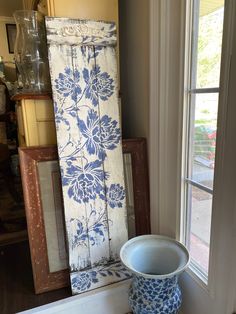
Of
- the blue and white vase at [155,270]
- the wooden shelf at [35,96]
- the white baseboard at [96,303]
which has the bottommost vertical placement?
the white baseboard at [96,303]

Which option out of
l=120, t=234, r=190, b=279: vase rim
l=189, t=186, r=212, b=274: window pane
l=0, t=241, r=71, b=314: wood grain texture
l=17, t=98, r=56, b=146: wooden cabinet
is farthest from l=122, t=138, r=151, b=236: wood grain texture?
l=0, t=241, r=71, b=314: wood grain texture

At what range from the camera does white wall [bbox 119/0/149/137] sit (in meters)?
1.20

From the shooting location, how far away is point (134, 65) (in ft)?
4.38

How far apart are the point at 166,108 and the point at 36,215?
30.6 inches

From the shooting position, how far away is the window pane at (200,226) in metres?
1.02

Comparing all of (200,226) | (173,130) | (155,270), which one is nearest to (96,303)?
(155,270)

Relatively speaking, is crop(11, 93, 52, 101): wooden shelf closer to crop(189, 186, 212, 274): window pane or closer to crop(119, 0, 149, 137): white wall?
crop(119, 0, 149, 137): white wall

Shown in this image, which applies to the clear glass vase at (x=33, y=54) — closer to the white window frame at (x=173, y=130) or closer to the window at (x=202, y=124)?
the white window frame at (x=173, y=130)

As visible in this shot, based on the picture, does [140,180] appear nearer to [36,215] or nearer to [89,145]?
[89,145]

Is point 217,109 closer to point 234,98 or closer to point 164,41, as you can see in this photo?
point 234,98

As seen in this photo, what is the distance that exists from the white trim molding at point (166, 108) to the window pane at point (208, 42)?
7 cm

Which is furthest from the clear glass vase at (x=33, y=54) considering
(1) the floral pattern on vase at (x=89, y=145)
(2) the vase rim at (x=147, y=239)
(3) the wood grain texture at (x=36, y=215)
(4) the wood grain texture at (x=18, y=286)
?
(4) the wood grain texture at (x=18, y=286)

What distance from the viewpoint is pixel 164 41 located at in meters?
1.07

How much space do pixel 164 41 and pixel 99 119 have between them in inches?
17.5
